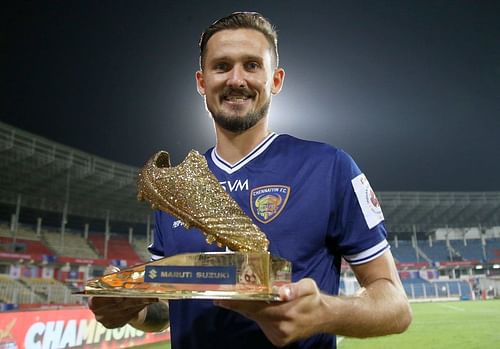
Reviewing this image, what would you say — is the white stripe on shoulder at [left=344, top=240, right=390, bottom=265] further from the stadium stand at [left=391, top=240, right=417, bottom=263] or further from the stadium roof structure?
the stadium stand at [left=391, top=240, right=417, bottom=263]

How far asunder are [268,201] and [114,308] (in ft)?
1.70

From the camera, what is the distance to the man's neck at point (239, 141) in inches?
49.5

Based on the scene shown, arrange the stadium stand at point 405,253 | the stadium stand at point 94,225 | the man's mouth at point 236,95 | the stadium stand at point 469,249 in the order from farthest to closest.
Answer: the stadium stand at point 405,253
the stadium stand at point 469,249
the stadium stand at point 94,225
the man's mouth at point 236,95

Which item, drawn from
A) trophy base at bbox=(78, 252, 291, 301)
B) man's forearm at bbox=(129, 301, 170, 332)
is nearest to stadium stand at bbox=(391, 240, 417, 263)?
man's forearm at bbox=(129, 301, 170, 332)

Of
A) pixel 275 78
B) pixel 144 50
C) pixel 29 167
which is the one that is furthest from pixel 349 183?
pixel 29 167

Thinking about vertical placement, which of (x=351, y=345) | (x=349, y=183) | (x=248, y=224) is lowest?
(x=351, y=345)

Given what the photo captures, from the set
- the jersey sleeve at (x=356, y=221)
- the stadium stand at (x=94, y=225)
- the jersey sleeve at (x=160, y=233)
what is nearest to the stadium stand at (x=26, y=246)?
the stadium stand at (x=94, y=225)

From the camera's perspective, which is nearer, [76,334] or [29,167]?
[76,334]

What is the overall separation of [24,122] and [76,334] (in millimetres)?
15370

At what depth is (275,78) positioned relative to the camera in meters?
1.32

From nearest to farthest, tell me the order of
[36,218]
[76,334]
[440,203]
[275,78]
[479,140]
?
[275,78] → [76,334] → [479,140] → [36,218] → [440,203]

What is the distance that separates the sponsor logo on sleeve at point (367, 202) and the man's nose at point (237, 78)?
447 millimetres

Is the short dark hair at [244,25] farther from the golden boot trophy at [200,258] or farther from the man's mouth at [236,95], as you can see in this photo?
the golden boot trophy at [200,258]

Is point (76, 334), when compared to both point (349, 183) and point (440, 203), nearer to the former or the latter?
point (349, 183)
